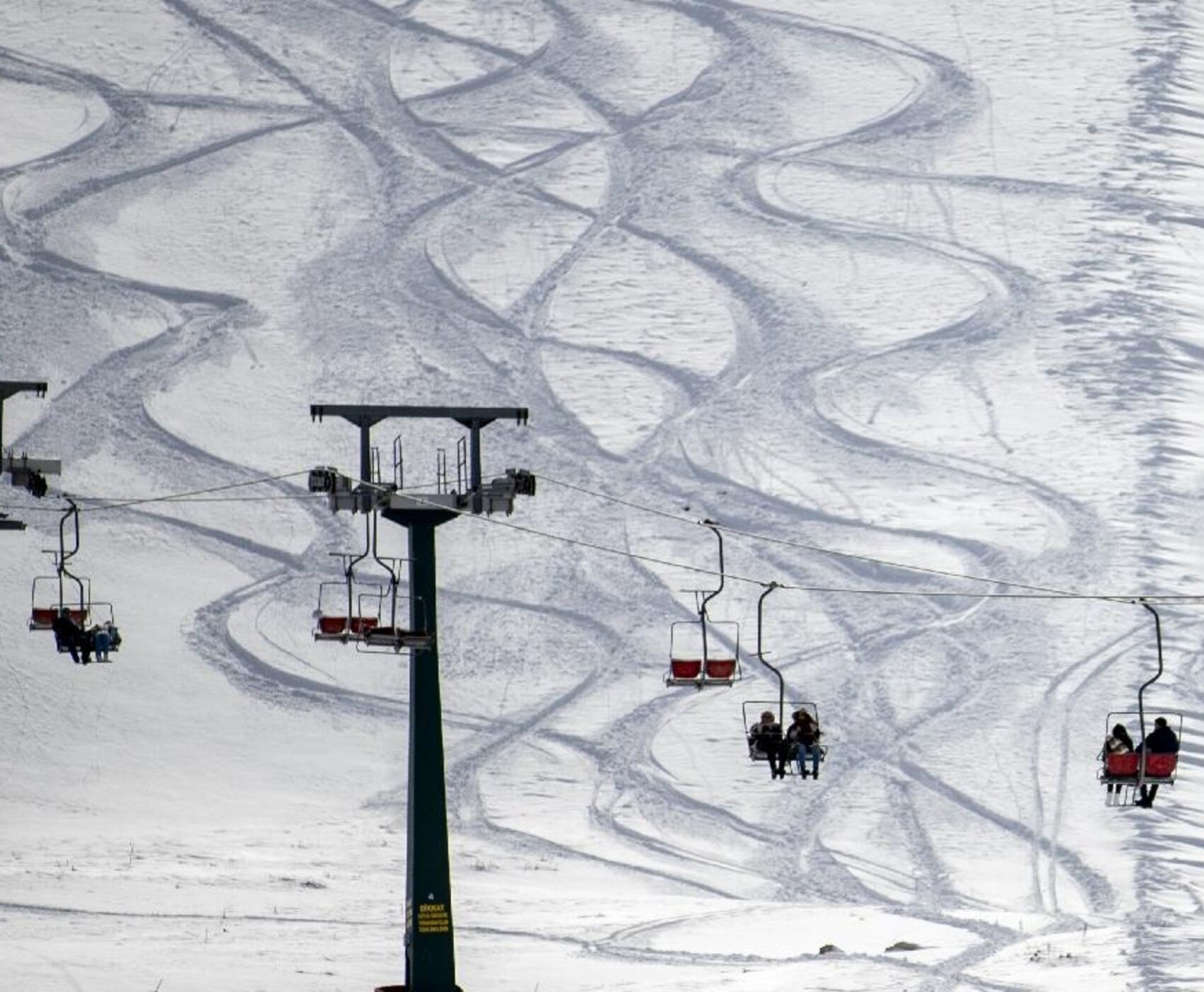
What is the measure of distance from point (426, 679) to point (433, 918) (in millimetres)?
1631

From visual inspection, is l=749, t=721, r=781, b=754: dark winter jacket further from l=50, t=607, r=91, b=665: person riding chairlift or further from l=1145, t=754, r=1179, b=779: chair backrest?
l=50, t=607, r=91, b=665: person riding chairlift

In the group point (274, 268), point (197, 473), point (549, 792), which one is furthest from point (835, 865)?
point (274, 268)

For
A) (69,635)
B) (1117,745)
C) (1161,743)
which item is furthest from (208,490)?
(1161,743)

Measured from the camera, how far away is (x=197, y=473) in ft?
132

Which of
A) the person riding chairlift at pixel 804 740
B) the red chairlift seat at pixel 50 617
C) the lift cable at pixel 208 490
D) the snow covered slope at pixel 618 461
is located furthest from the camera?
the lift cable at pixel 208 490

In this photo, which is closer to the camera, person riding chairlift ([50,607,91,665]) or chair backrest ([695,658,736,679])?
chair backrest ([695,658,736,679])

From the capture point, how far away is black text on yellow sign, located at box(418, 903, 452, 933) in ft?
66.0

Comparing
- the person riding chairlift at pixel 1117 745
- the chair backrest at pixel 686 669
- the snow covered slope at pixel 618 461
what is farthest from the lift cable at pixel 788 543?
A: the person riding chairlift at pixel 1117 745

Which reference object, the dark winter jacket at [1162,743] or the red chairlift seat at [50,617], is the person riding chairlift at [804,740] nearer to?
the dark winter jacket at [1162,743]

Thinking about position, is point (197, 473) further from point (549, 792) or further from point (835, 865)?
point (835, 865)

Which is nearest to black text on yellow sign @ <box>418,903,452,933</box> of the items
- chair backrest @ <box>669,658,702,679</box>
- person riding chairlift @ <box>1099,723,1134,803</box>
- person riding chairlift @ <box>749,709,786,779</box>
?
chair backrest @ <box>669,658,702,679</box>

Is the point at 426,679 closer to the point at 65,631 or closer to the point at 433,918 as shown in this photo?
the point at 433,918

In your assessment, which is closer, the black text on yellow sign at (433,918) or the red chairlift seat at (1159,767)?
the red chairlift seat at (1159,767)

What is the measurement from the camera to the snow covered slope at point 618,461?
96.0ft
